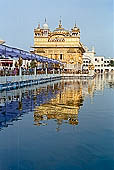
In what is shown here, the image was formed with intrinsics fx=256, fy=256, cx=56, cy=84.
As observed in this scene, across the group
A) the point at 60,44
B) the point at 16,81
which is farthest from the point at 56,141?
the point at 60,44

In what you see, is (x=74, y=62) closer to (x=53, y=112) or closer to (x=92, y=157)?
(x=53, y=112)

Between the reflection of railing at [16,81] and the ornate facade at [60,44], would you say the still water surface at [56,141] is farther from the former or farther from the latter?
the ornate facade at [60,44]

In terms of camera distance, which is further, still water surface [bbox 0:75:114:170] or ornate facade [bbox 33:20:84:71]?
ornate facade [bbox 33:20:84:71]

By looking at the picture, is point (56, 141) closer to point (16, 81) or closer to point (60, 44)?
point (16, 81)

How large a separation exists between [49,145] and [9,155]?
82cm

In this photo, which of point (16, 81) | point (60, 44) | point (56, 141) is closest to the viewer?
point (56, 141)

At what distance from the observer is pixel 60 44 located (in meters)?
56.1

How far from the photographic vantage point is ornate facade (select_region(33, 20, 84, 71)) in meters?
55.9

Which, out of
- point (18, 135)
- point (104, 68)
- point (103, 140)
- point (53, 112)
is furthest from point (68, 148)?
point (104, 68)

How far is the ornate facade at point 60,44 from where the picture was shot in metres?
55.9

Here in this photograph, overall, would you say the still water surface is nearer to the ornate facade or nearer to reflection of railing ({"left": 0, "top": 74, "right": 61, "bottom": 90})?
reflection of railing ({"left": 0, "top": 74, "right": 61, "bottom": 90})

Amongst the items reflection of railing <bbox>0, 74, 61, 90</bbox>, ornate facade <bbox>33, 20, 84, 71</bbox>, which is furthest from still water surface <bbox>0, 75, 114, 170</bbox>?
ornate facade <bbox>33, 20, 84, 71</bbox>

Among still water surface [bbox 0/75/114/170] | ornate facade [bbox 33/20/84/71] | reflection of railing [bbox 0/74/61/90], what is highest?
ornate facade [bbox 33/20/84/71]

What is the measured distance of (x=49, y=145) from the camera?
4.56 metres
